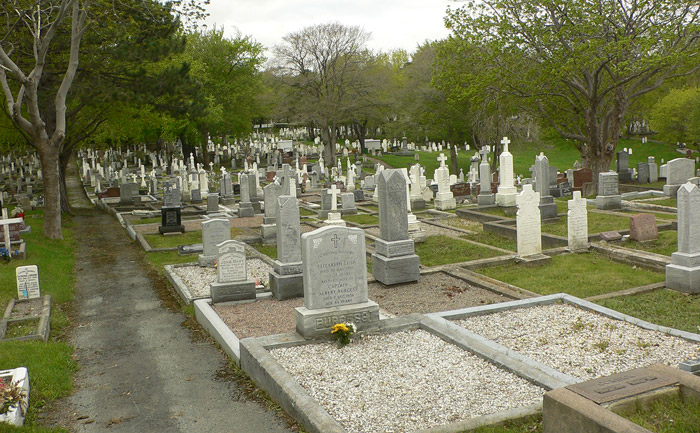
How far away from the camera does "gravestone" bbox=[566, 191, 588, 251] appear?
14.7m

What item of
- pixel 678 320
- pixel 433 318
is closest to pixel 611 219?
pixel 678 320

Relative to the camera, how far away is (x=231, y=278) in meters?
11.5

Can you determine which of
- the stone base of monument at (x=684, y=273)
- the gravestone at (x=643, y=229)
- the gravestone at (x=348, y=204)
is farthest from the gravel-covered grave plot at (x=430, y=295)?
the gravestone at (x=348, y=204)

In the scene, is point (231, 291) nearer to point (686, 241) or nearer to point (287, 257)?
point (287, 257)

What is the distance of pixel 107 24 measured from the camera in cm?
2161

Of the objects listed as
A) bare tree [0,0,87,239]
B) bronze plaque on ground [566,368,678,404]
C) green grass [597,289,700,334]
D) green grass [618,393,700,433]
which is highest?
bare tree [0,0,87,239]

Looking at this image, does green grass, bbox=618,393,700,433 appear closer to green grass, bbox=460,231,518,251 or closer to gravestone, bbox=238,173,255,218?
green grass, bbox=460,231,518,251

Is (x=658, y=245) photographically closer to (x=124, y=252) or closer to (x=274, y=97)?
(x=124, y=252)

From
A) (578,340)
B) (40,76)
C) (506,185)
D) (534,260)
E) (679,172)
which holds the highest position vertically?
(40,76)

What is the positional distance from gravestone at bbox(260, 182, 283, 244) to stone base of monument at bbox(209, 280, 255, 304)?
6903 mm

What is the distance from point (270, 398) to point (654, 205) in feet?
57.4

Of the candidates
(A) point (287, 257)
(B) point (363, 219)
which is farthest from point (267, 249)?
(A) point (287, 257)

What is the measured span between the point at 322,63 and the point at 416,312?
39.7 metres

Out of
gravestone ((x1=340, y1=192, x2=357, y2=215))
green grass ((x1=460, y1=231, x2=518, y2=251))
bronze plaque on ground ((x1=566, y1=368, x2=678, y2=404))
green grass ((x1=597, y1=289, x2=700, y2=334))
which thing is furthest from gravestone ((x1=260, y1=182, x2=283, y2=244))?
bronze plaque on ground ((x1=566, y1=368, x2=678, y2=404))
